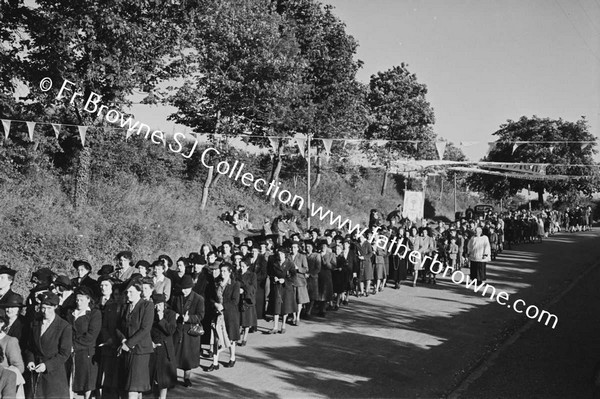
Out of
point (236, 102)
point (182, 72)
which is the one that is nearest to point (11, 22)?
point (182, 72)

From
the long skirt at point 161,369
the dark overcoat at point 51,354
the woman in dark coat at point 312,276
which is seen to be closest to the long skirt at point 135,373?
the long skirt at point 161,369

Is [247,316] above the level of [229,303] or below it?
below

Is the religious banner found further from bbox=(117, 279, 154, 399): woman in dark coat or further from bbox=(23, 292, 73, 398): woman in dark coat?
bbox=(23, 292, 73, 398): woman in dark coat

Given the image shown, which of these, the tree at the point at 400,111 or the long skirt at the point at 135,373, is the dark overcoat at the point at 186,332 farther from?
the tree at the point at 400,111

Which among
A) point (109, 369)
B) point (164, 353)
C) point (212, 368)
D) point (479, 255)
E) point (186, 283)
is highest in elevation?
point (479, 255)

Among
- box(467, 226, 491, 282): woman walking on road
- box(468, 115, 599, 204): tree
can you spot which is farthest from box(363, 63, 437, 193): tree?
box(467, 226, 491, 282): woman walking on road

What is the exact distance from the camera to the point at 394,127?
35000mm

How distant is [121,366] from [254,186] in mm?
21184

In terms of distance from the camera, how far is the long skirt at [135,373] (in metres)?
6.80

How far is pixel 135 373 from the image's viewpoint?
682 centimetres

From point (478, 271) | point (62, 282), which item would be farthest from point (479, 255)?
point (62, 282)

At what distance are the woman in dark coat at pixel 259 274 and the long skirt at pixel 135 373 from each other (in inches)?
187

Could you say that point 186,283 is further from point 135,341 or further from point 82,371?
point 82,371

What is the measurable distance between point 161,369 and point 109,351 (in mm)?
711
